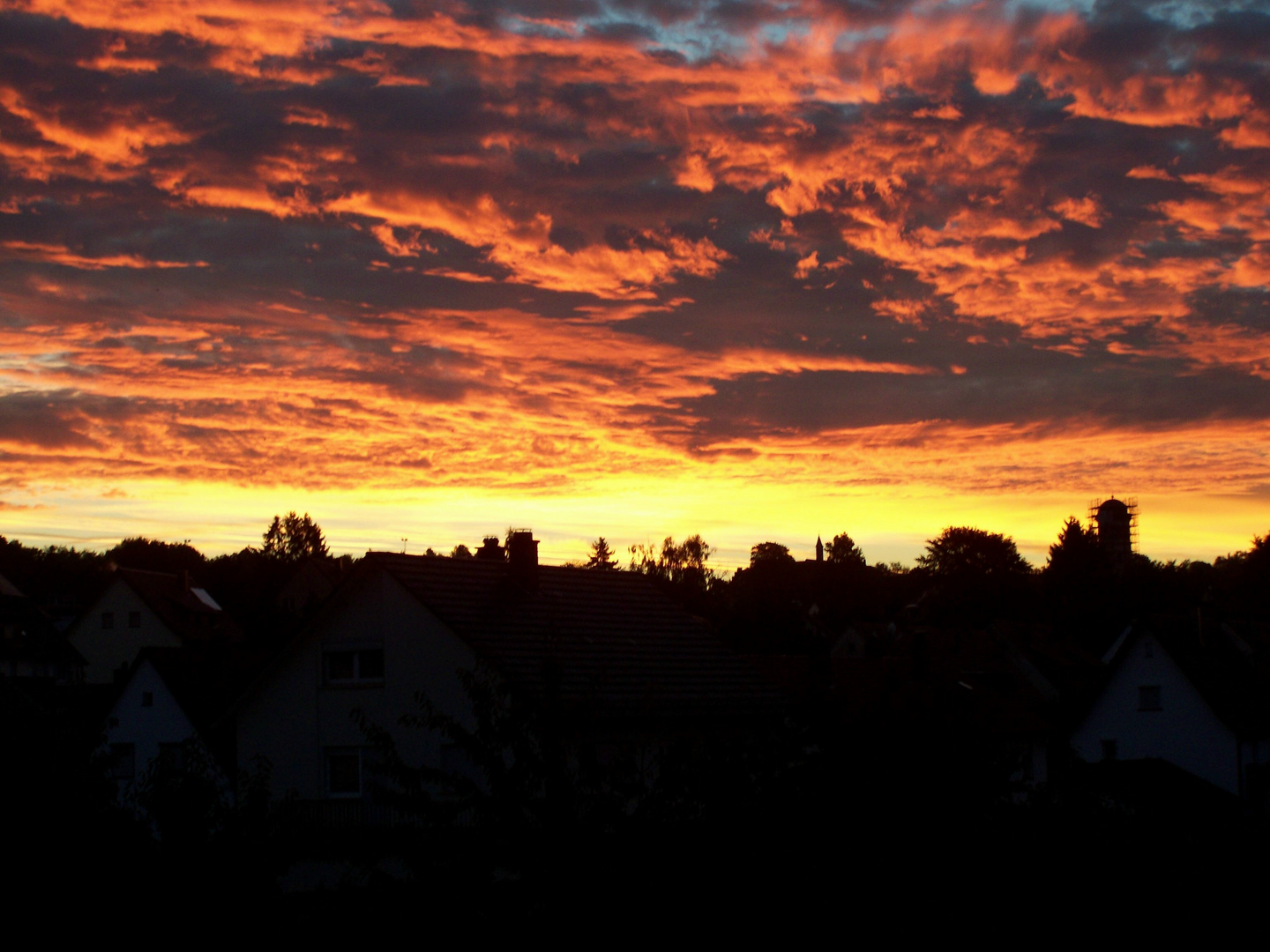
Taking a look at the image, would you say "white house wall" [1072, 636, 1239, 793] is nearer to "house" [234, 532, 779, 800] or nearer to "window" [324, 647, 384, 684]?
"house" [234, 532, 779, 800]

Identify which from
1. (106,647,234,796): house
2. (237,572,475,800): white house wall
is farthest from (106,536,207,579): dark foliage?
(237,572,475,800): white house wall

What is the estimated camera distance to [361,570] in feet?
97.5

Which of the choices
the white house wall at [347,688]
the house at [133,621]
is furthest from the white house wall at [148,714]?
the house at [133,621]

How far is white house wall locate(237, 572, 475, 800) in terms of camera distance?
2859 cm

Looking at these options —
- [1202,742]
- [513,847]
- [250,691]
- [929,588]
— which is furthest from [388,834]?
[929,588]

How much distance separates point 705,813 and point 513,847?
1.50 metres

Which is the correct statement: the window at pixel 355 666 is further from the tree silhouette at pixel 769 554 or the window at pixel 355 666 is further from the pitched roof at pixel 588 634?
the tree silhouette at pixel 769 554

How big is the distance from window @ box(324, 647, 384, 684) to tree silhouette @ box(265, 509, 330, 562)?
4812 inches

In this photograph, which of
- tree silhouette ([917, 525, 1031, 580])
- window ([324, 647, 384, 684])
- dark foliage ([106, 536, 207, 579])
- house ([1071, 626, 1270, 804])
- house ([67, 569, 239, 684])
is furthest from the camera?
dark foliage ([106, 536, 207, 579])

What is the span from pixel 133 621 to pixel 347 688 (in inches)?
2087

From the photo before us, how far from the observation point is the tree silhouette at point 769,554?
133m

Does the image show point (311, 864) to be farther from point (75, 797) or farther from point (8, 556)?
point (8, 556)

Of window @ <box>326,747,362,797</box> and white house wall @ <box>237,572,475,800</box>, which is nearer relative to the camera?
white house wall @ <box>237,572,475,800</box>

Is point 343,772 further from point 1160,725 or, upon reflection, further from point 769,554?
point 769,554
